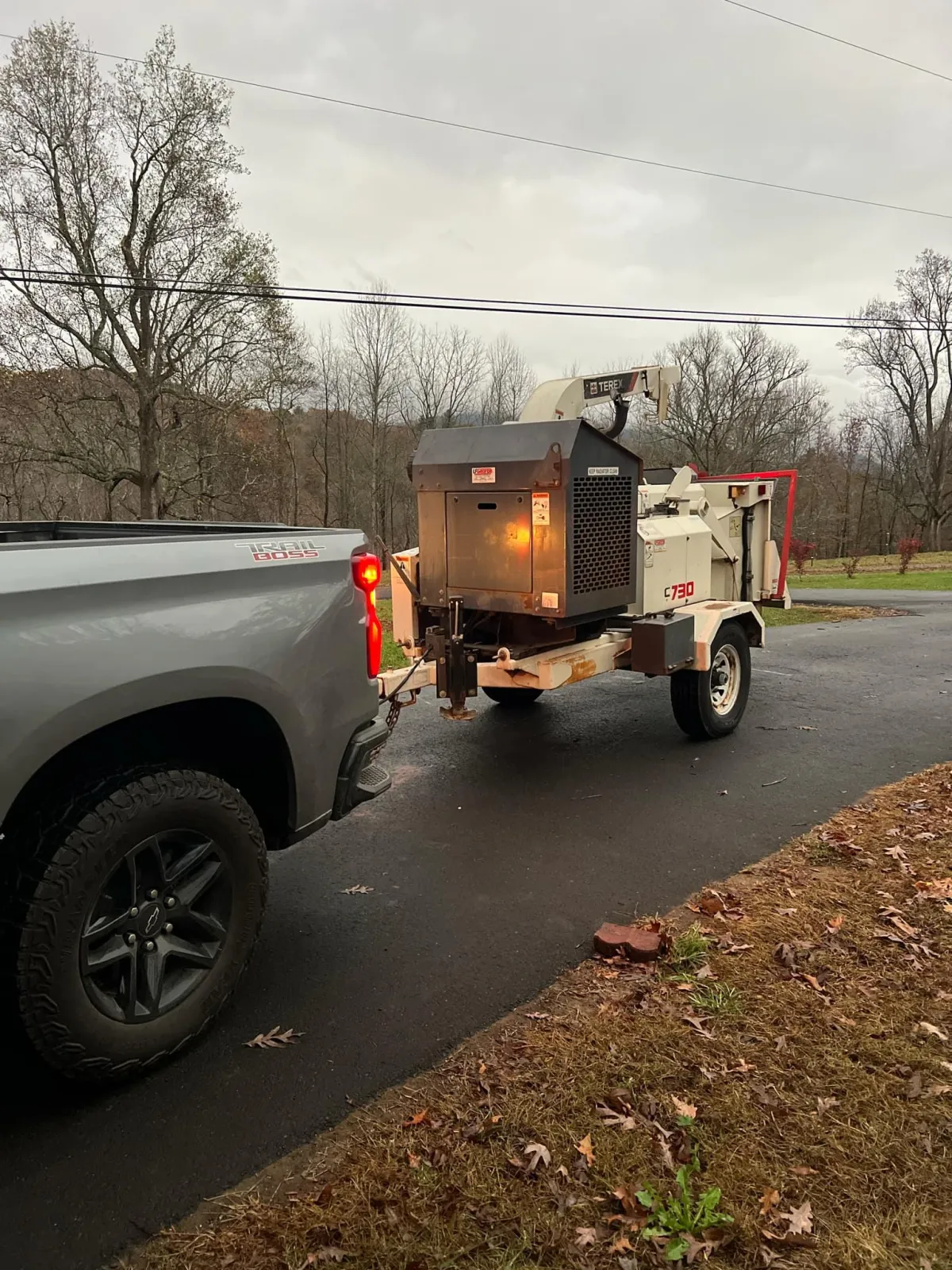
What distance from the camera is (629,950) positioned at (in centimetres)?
336

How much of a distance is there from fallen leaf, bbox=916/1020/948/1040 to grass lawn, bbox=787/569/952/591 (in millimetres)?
20918

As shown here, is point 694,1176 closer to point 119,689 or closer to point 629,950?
point 629,950

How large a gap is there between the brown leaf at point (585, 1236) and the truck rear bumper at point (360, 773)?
1.62m

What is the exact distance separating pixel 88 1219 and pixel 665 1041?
1.81 metres

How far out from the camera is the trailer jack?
17.7 ft

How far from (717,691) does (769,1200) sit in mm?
5003

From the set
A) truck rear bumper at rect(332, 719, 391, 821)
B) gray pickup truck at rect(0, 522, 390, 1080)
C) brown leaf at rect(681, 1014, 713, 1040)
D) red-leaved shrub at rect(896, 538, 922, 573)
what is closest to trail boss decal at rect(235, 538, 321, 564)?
gray pickup truck at rect(0, 522, 390, 1080)

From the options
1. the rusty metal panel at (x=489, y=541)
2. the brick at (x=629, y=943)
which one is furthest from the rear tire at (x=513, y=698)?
the brick at (x=629, y=943)

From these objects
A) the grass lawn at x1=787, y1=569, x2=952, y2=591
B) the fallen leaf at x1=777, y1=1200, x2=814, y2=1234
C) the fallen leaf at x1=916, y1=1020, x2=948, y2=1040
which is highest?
the grass lawn at x1=787, y1=569, x2=952, y2=591

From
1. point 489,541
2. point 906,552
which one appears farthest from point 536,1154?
point 906,552

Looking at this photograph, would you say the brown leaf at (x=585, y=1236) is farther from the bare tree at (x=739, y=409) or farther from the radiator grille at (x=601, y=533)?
the bare tree at (x=739, y=409)

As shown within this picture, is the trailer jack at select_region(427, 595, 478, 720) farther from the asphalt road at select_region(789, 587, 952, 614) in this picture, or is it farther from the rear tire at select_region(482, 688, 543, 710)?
the asphalt road at select_region(789, 587, 952, 614)

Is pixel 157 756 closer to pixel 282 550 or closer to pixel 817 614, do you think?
pixel 282 550

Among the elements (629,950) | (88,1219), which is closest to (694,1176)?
(629,950)
